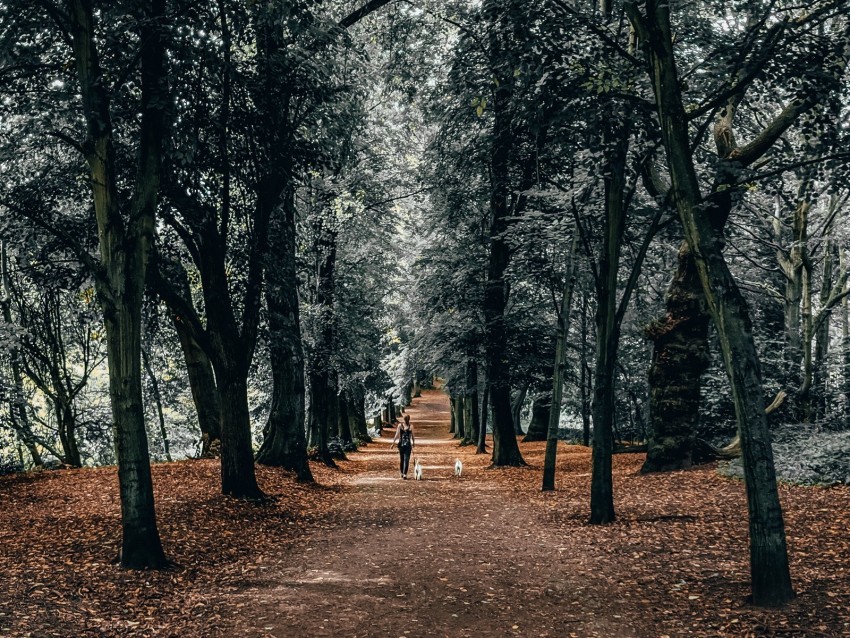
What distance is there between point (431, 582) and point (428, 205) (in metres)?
21.5

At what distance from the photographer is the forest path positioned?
218 inches

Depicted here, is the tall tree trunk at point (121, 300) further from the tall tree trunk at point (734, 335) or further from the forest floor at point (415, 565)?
the tall tree trunk at point (734, 335)

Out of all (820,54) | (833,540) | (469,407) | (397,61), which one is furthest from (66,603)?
(469,407)

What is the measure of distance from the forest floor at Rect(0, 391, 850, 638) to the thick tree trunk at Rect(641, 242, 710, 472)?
1.31m

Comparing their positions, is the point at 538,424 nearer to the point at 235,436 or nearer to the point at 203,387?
the point at 203,387

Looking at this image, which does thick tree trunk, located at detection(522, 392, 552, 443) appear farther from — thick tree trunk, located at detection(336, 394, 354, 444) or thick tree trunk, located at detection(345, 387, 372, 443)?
thick tree trunk, located at detection(336, 394, 354, 444)

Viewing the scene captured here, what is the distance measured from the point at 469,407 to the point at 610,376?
2692cm

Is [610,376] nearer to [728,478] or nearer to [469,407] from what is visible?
[728,478]

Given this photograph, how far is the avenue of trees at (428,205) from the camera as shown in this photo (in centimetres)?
707

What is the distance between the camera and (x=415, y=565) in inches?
307

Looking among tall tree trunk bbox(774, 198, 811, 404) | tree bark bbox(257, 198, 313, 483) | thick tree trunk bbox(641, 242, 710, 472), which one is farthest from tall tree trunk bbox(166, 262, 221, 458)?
tall tree trunk bbox(774, 198, 811, 404)

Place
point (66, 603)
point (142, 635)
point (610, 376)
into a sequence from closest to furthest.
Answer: point (142, 635) → point (66, 603) → point (610, 376)

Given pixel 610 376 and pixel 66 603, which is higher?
pixel 610 376

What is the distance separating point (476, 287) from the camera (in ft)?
70.2
